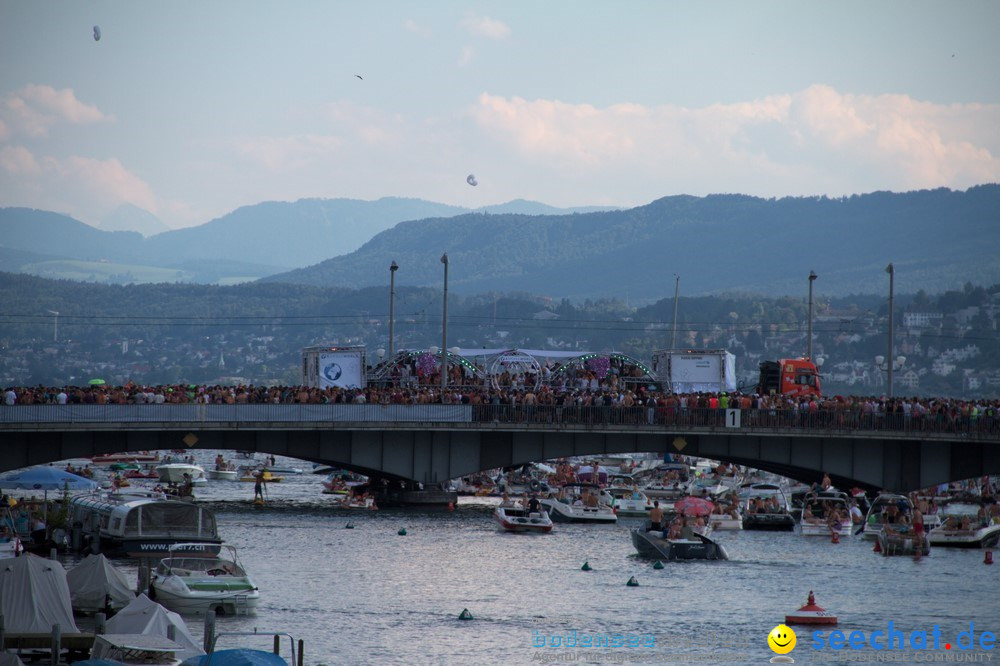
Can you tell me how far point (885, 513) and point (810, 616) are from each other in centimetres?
2831

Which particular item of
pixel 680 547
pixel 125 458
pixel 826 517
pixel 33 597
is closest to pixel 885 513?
pixel 826 517

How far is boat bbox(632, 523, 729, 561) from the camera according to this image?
67.9 meters

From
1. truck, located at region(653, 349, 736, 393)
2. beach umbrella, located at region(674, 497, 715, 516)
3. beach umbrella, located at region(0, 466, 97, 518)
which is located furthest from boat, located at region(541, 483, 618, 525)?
beach umbrella, located at region(0, 466, 97, 518)

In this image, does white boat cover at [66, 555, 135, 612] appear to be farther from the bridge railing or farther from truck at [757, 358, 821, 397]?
truck at [757, 358, 821, 397]

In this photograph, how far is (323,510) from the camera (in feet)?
292

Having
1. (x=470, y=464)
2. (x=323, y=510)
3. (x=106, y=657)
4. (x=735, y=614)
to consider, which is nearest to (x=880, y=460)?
(x=470, y=464)

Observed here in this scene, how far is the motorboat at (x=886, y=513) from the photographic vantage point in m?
78.5

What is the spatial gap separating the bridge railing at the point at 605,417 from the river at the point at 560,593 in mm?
5232

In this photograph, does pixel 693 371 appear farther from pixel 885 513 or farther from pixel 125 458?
pixel 125 458

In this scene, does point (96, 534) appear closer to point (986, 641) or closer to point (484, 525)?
point (484, 525)

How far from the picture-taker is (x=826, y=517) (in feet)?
268

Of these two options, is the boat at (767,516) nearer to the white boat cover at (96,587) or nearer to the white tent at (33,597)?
the white boat cover at (96,587)

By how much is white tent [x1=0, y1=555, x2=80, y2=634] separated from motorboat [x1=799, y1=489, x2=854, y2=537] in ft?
151

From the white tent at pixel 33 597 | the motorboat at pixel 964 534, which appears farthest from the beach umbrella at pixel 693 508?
the white tent at pixel 33 597
